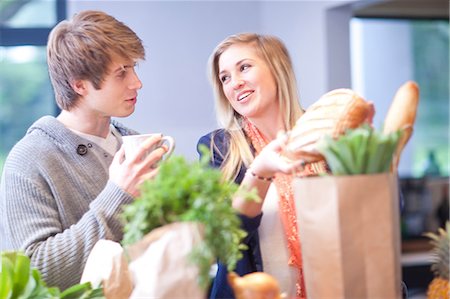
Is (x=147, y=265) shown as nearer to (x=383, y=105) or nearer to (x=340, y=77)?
(x=340, y=77)

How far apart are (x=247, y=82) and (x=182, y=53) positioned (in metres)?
3.71

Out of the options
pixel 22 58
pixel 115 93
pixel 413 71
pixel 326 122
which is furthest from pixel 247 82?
pixel 413 71

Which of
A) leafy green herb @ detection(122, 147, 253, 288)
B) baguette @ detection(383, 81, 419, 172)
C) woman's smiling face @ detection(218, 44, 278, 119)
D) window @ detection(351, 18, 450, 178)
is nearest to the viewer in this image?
leafy green herb @ detection(122, 147, 253, 288)

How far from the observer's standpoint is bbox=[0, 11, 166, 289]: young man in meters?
1.71

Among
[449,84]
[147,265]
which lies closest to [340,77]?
[449,84]

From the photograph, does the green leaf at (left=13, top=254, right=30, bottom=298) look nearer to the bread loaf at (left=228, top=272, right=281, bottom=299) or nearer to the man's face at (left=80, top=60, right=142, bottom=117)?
the bread loaf at (left=228, top=272, right=281, bottom=299)

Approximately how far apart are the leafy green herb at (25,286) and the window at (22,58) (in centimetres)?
430

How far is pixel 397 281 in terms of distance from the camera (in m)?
1.34

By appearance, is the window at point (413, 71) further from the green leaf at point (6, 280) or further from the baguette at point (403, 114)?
the green leaf at point (6, 280)

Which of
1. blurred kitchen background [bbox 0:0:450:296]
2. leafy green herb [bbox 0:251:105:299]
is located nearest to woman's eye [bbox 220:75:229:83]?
leafy green herb [bbox 0:251:105:299]

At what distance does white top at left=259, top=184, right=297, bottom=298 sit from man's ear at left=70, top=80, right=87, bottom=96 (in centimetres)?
53

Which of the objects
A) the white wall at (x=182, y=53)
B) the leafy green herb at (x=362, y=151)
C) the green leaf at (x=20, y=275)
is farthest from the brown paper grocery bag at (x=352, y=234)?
the white wall at (x=182, y=53)

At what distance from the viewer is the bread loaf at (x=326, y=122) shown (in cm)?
142

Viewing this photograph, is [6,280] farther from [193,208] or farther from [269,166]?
[269,166]
